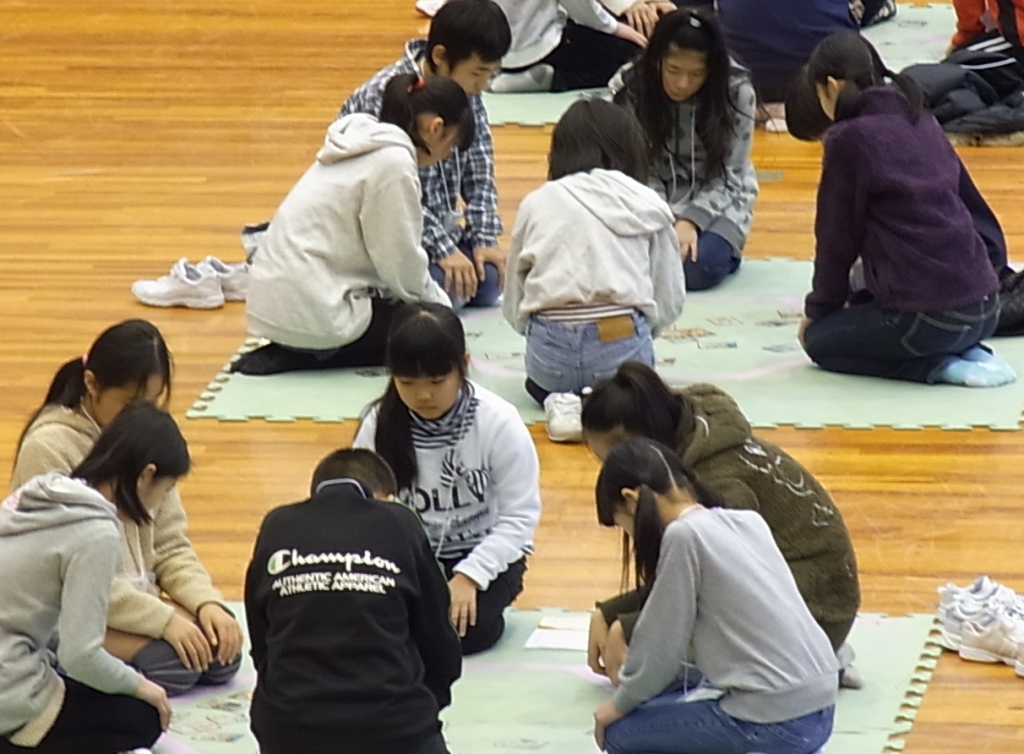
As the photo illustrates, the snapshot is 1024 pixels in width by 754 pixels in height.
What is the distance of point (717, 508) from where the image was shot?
3.31m

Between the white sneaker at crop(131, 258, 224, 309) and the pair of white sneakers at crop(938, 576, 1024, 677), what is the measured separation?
257 cm

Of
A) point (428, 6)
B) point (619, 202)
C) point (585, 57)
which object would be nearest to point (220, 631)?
point (619, 202)

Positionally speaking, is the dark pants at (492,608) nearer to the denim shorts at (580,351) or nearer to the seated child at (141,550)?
the seated child at (141,550)

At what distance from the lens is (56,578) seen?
333 centimetres

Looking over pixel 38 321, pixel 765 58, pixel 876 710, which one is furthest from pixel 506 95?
pixel 876 710

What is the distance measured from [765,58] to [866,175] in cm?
250

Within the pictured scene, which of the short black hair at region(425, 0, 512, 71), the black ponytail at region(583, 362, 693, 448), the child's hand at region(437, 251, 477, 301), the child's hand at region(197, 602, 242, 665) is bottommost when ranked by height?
the child's hand at region(197, 602, 242, 665)

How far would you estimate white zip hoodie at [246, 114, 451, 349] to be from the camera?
204 inches

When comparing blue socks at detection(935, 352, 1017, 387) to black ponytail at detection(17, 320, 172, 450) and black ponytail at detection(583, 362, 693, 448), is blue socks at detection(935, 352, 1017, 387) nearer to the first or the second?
black ponytail at detection(583, 362, 693, 448)

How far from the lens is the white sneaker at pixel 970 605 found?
396 cm

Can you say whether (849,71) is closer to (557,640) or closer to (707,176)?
(707,176)

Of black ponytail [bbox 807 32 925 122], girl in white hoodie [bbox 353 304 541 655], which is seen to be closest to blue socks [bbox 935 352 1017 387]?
black ponytail [bbox 807 32 925 122]

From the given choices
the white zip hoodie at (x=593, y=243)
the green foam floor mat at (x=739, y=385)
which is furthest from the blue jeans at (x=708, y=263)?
the white zip hoodie at (x=593, y=243)

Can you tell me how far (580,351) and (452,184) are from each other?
937mm
